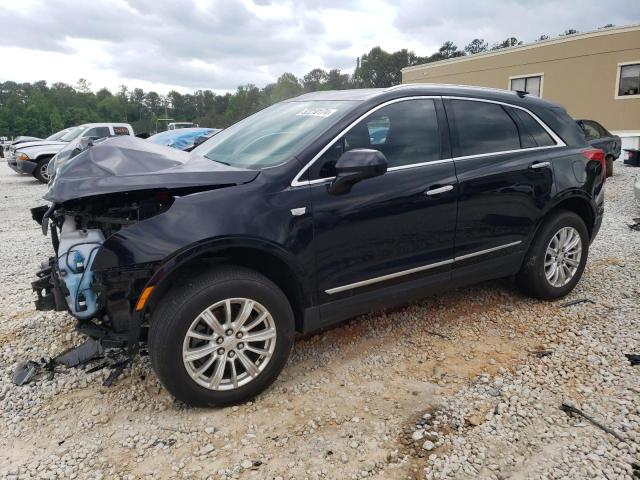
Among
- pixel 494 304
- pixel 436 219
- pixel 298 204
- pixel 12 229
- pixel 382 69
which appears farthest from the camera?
pixel 382 69

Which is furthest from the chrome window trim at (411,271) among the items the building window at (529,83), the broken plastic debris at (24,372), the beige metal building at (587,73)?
the building window at (529,83)

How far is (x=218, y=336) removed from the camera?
2695 millimetres

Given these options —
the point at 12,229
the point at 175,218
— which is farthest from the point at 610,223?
the point at 12,229

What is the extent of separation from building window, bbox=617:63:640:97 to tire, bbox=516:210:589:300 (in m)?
20.7

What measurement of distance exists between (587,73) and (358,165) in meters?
23.7

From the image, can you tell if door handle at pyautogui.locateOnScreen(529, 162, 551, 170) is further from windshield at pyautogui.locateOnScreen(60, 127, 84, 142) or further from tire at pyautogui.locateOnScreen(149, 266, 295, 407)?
windshield at pyautogui.locateOnScreen(60, 127, 84, 142)

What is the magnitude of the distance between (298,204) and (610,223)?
6543mm

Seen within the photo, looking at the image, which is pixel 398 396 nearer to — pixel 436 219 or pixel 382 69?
pixel 436 219

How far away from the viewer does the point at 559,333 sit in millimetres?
3695

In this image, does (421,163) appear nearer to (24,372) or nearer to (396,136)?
(396,136)

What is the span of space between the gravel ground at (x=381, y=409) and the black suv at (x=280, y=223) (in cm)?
33

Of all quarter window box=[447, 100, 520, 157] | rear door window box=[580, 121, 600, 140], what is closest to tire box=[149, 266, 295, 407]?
quarter window box=[447, 100, 520, 157]

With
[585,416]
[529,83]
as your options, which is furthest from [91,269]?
[529,83]

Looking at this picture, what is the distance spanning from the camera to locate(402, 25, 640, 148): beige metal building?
67.1 ft
